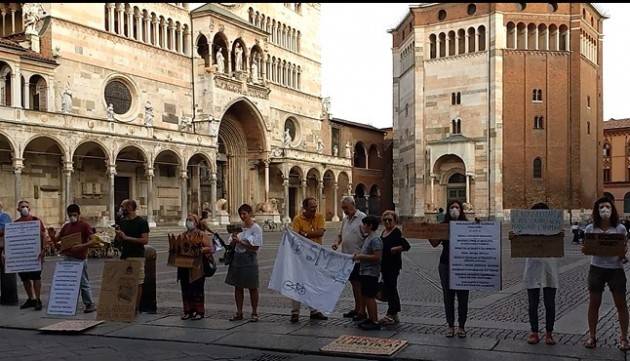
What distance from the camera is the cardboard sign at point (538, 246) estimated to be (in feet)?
26.5

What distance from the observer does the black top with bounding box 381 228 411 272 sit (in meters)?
9.28

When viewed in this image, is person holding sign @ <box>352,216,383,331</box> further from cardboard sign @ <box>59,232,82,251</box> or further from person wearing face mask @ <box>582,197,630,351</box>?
cardboard sign @ <box>59,232,82,251</box>

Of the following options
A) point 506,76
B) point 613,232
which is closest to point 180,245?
point 613,232

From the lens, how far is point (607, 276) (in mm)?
7801

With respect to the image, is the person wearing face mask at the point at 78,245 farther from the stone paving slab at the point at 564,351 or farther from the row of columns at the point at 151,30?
the row of columns at the point at 151,30

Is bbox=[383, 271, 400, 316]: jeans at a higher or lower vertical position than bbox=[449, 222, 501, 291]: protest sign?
lower

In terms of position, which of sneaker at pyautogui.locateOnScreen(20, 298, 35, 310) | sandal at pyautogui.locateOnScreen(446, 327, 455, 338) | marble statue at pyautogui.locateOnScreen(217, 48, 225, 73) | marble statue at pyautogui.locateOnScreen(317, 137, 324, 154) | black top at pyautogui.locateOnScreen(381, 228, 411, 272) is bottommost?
sneaker at pyautogui.locateOnScreen(20, 298, 35, 310)

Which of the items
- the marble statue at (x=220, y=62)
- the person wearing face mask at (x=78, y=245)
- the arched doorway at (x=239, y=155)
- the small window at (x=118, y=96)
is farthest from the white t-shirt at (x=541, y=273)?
the arched doorway at (x=239, y=155)

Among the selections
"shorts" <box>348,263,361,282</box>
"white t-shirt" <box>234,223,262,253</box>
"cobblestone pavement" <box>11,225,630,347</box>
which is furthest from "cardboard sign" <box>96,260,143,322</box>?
"shorts" <box>348,263,361,282</box>

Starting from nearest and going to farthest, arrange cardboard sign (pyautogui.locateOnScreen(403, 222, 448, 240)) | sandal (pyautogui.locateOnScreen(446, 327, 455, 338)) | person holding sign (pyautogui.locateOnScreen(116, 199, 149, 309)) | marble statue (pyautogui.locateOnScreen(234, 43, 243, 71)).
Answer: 1. sandal (pyautogui.locateOnScreen(446, 327, 455, 338))
2. cardboard sign (pyautogui.locateOnScreen(403, 222, 448, 240))
3. person holding sign (pyautogui.locateOnScreen(116, 199, 149, 309))
4. marble statue (pyautogui.locateOnScreen(234, 43, 243, 71))

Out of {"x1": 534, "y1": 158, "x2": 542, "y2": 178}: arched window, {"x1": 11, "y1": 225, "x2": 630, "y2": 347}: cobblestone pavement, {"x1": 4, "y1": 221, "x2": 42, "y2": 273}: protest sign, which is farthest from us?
{"x1": 534, "y1": 158, "x2": 542, "y2": 178}: arched window

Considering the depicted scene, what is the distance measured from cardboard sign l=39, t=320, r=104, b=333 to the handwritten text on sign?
622 cm

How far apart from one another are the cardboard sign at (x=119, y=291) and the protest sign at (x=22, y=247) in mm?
1733

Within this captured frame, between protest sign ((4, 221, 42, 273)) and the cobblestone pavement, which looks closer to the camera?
the cobblestone pavement
